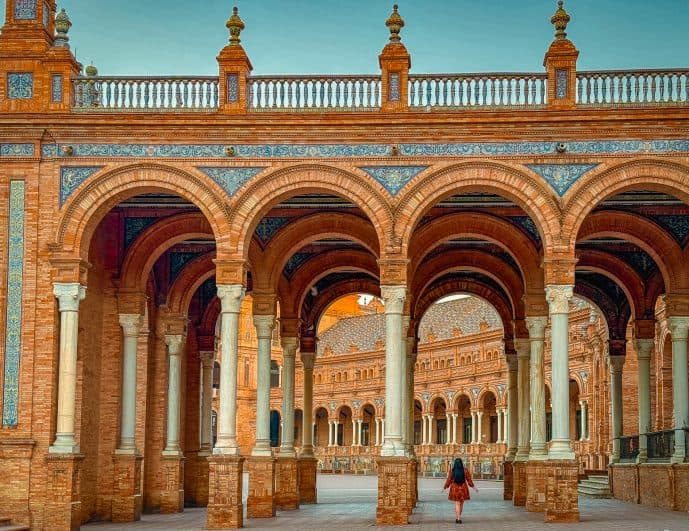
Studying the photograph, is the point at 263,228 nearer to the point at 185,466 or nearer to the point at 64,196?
the point at 64,196

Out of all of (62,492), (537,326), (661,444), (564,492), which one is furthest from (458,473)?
(62,492)

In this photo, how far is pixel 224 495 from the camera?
2042 centimetres

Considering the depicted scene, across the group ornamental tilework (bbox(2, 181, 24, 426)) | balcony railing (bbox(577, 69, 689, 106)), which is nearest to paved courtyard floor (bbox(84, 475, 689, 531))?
ornamental tilework (bbox(2, 181, 24, 426))

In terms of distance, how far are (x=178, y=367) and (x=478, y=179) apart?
9.11 metres

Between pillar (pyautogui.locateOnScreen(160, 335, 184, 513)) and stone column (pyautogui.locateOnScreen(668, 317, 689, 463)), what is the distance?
35.1 feet

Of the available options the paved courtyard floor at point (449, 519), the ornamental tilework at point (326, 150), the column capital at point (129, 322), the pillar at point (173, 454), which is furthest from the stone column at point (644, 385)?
the column capital at point (129, 322)

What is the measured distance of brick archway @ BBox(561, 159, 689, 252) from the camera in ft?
68.2

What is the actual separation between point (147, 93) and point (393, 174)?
16.3 ft

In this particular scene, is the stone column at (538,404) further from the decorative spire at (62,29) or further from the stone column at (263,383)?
the decorative spire at (62,29)

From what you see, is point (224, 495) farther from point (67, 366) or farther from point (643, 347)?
point (643, 347)

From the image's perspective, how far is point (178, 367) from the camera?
26500 mm

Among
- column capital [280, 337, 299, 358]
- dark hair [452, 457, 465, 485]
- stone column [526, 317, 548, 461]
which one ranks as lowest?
dark hair [452, 457, 465, 485]

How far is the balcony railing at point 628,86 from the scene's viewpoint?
70.3 feet

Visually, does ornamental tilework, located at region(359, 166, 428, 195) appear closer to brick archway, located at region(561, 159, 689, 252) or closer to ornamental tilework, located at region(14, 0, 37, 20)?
brick archway, located at region(561, 159, 689, 252)
